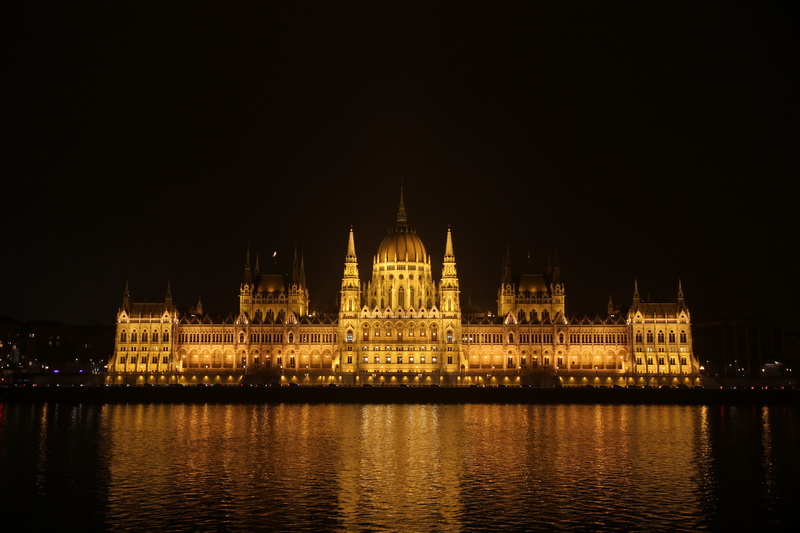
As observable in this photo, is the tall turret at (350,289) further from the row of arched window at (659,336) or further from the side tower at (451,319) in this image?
the row of arched window at (659,336)

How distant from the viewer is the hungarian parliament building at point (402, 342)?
161 m

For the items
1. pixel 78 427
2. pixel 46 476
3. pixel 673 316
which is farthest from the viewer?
pixel 673 316

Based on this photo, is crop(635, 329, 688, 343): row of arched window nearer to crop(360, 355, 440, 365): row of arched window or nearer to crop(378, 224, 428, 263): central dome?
crop(360, 355, 440, 365): row of arched window

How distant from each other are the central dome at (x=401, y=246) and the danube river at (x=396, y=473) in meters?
69.4

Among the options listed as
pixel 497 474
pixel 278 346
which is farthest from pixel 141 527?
pixel 278 346

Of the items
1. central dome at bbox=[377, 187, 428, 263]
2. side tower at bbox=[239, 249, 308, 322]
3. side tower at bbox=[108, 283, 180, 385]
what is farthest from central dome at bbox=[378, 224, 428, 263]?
side tower at bbox=[108, 283, 180, 385]

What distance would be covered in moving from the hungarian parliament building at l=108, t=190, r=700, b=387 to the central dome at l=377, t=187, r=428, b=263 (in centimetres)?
22

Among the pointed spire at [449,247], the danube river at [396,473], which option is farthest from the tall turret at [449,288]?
the danube river at [396,473]

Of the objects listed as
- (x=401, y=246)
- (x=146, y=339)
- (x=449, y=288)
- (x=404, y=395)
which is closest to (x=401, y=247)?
(x=401, y=246)

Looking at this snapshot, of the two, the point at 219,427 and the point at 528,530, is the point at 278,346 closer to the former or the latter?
the point at 219,427

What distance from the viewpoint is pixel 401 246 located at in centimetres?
17525

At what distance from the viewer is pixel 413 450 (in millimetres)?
76000

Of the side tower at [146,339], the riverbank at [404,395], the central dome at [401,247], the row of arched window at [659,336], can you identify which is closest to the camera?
the riverbank at [404,395]

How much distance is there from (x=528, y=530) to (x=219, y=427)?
52124mm
